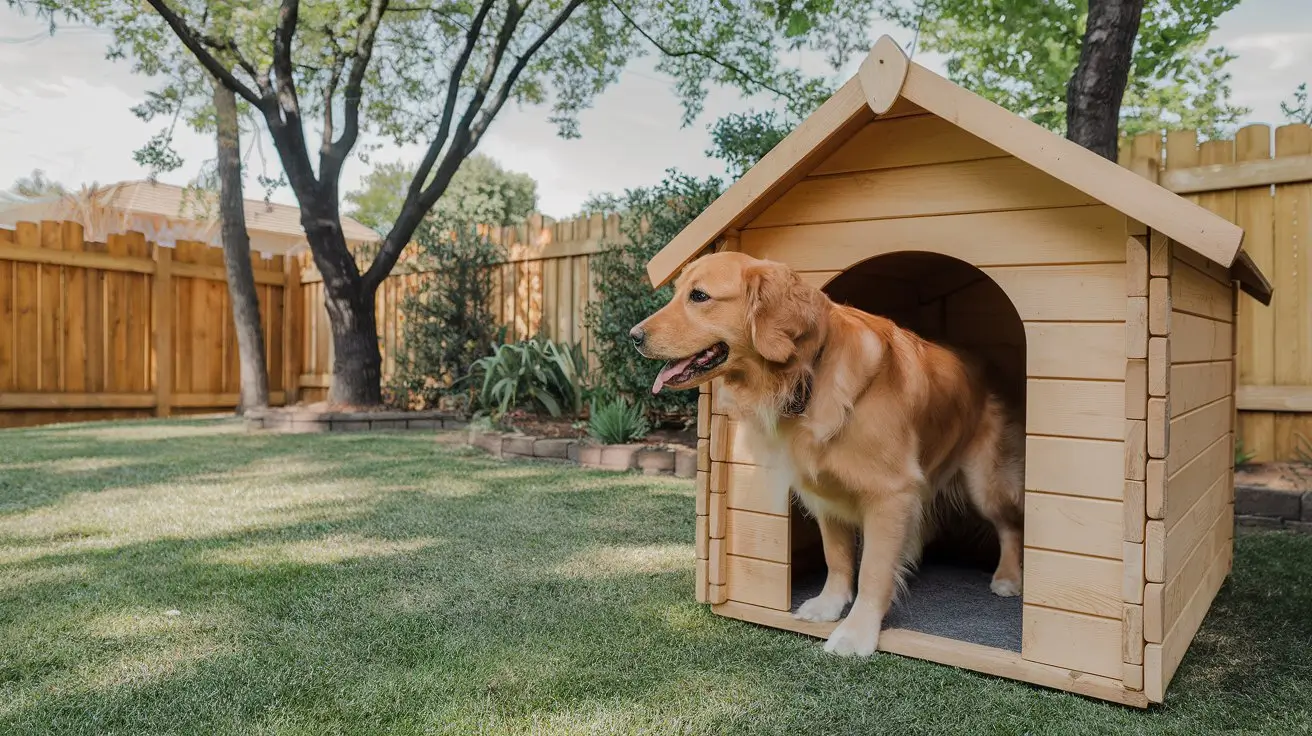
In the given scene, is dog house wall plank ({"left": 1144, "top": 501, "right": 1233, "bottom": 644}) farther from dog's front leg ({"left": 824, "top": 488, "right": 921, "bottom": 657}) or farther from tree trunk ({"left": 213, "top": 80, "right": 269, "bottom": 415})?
tree trunk ({"left": 213, "top": 80, "right": 269, "bottom": 415})

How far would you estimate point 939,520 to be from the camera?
142 inches

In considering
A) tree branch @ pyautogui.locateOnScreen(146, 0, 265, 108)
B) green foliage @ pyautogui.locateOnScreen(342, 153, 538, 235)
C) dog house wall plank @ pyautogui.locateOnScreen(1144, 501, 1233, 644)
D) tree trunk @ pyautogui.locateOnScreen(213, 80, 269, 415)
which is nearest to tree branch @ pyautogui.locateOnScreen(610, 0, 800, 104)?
tree branch @ pyautogui.locateOnScreen(146, 0, 265, 108)

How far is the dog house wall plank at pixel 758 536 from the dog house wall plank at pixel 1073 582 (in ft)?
2.55

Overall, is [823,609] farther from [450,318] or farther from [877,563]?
[450,318]

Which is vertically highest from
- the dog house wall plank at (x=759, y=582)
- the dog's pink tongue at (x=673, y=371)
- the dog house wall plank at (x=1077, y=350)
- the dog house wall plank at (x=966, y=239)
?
the dog house wall plank at (x=966, y=239)

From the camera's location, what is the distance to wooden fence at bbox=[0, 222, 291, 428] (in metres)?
9.45

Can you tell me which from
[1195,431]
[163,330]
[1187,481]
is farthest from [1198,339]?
[163,330]

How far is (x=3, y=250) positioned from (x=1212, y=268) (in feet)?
38.9

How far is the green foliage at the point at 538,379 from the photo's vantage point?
7.74 metres

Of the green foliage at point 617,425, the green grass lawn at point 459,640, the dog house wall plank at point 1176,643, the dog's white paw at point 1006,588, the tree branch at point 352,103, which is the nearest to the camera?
the green grass lawn at point 459,640

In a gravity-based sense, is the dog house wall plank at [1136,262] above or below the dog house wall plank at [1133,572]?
above

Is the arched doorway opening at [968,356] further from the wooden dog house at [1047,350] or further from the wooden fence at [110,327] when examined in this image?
the wooden fence at [110,327]

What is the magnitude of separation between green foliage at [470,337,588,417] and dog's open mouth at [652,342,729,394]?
5400 mm

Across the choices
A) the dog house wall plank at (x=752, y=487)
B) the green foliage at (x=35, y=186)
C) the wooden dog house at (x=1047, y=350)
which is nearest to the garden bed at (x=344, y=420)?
the dog house wall plank at (x=752, y=487)
